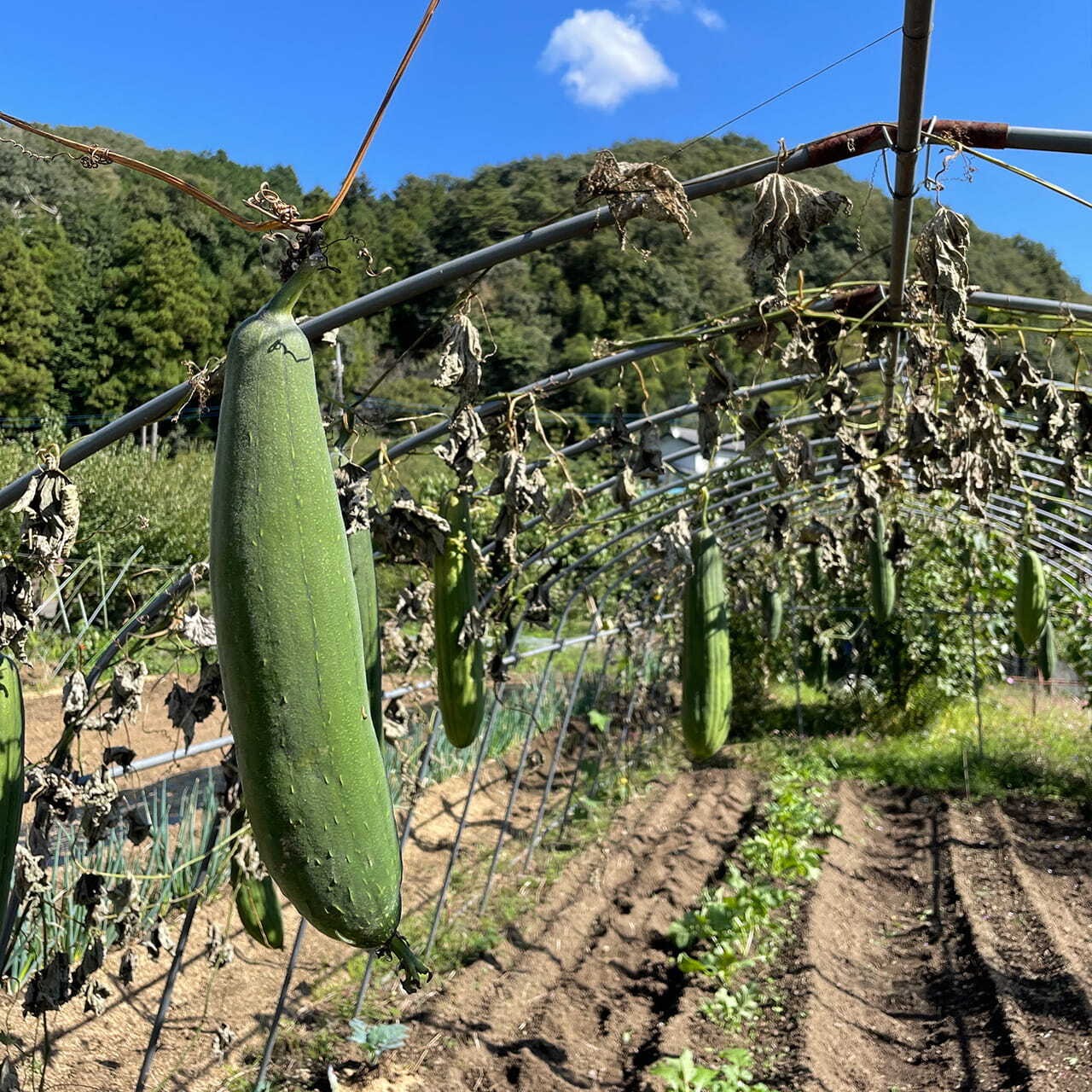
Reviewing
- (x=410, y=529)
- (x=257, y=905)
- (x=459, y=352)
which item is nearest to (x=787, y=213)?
(x=459, y=352)

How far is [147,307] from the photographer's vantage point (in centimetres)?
3612

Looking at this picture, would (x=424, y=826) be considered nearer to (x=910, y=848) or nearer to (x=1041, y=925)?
(x=910, y=848)

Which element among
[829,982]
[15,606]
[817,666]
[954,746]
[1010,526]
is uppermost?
[15,606]

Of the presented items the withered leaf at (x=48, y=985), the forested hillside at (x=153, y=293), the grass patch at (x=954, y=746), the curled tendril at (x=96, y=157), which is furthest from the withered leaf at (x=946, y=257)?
the grass patch at (x=954, y=746)

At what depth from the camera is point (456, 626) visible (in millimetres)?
2873

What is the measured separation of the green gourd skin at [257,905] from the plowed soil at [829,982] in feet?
5.14

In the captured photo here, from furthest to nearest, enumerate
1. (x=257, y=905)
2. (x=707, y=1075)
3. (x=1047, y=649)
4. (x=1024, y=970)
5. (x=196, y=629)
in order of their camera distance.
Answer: (x=1047, y=649) → (x=1024, y=970) → (x=707, y=1075) → (x=257, y=905) → (x=196, y=629)

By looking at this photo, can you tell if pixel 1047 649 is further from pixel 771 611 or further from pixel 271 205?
pixel 271 205

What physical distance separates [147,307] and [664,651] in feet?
99.7

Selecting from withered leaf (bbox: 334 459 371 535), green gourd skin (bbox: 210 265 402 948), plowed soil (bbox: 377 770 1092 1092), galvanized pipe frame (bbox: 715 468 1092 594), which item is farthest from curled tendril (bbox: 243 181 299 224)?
galvanized pipe frame (bbox: 715 468 1092 594)

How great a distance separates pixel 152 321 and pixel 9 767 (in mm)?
36702

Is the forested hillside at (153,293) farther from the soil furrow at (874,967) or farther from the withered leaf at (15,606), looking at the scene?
the withered leaf at (15,606)

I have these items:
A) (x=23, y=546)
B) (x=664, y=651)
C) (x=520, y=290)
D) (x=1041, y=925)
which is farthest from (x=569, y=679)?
(x=23, y=546)

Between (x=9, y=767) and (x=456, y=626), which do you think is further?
(x=456, y=626)
